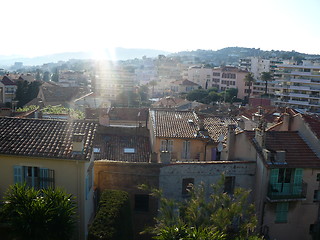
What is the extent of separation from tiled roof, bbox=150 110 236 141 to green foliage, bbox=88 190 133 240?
12027 mm

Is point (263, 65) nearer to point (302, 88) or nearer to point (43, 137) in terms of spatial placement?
point (302, 88)

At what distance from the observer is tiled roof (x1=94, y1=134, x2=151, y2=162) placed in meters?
28.2

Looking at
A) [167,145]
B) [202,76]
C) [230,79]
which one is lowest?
[202,76]

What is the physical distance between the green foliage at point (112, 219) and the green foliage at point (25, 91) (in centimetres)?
6985

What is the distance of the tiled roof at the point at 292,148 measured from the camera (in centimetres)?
2203

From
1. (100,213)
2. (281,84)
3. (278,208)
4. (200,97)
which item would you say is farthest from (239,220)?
(281,84)

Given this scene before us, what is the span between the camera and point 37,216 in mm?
13938

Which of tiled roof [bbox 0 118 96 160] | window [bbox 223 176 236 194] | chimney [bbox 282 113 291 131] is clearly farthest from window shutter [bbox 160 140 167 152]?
tiled roof [bbox 0 118 96 160]

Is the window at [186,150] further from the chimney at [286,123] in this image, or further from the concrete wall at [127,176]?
the concrete wall at [127,176]

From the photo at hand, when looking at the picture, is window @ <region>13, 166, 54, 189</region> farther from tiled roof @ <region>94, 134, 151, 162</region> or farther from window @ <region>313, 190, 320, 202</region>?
window @ <region>313, 190, 320, 202</region>

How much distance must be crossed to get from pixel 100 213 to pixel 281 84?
322 feet

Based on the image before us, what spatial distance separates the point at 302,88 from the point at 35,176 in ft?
299

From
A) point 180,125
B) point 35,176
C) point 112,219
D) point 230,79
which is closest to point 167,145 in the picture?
point 180,125

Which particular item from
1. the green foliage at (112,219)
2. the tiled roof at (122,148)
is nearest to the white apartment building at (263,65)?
the tiled roof at (122,148)
